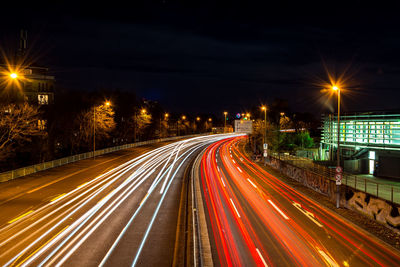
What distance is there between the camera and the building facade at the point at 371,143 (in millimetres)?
34125

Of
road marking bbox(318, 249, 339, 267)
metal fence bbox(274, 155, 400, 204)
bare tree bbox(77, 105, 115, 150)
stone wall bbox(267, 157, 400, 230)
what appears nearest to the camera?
road marking bbox(318, 249, 339, 267)

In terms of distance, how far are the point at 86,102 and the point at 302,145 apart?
49.4m

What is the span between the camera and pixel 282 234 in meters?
14.2

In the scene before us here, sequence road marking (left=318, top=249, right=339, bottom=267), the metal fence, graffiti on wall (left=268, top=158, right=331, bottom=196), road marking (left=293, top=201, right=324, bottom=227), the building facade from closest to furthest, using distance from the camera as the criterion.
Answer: road marking (left=318, top=249, right=339, bottom=267) → road marking (left=293, top=201, right=324, bottom=227) → the metal fence → graffiti on wall (left=268, top=158, right=331, bottom=196) → the building facade

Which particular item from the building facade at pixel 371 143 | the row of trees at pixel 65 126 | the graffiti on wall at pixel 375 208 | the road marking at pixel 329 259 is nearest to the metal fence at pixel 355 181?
the graffiti on wall at pixel 375 208

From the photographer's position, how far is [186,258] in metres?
11.7

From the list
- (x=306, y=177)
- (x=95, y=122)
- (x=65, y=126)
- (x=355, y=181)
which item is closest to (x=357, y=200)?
(x=355, y=181)

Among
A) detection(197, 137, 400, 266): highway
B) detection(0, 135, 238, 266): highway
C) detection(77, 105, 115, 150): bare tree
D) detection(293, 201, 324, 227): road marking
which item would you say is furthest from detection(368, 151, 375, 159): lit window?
detection(77, 105, 115, 150): bare tree

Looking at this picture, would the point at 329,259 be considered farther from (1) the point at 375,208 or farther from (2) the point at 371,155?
(2) the point at 371,155

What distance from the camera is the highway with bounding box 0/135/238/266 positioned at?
38.9 ft

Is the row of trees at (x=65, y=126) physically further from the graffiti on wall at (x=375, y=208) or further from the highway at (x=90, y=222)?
the graffiti on wall at (x=375, y=208)

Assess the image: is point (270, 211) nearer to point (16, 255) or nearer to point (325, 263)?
point (325, 263)

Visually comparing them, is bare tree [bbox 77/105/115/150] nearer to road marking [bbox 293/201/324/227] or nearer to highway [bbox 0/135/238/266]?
highway [bbox 0/135/238/266]

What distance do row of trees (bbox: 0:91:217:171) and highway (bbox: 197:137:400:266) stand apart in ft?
76.5
